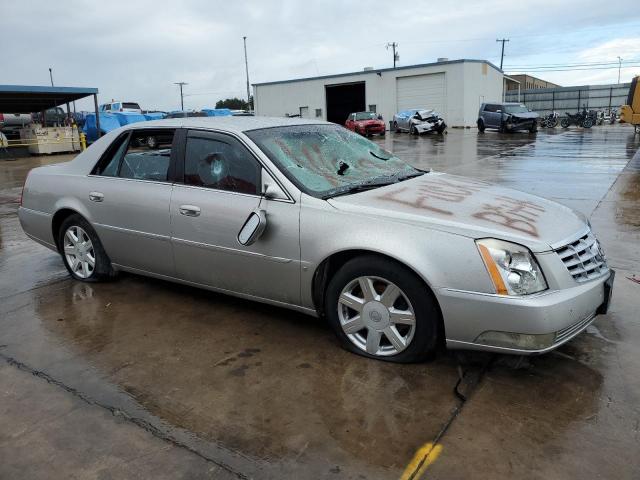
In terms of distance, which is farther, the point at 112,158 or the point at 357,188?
the point at 112,158

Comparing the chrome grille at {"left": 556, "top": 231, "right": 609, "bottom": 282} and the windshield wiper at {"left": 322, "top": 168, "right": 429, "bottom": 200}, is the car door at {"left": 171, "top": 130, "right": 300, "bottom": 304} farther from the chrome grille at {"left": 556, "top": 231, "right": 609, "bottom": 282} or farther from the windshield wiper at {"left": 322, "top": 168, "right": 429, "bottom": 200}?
the chrome grille at {"left": 556, "top": 231, "right": 609, "bottom": 282}

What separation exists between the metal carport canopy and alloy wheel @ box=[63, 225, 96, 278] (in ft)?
59.4

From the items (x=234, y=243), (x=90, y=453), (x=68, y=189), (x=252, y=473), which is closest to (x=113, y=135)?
(x=68, y=189)

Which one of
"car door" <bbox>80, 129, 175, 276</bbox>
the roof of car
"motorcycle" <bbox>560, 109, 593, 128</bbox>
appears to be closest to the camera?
the roof of car

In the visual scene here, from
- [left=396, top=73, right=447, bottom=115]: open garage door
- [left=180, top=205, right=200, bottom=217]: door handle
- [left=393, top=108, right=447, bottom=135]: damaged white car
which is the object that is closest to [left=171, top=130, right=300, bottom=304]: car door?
[left=180, top=205, right=200, bottom=217]: door handle

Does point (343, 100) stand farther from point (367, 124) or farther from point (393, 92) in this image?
point (367, 124)

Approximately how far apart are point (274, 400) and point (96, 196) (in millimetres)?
2586

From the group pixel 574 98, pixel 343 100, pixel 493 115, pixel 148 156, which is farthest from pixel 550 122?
pixel 148 156

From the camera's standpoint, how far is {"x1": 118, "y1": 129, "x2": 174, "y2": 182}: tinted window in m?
4.21

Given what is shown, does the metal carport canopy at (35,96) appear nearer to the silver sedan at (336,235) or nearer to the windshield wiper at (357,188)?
the silver sedan at (336,235)

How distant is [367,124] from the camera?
3070cm

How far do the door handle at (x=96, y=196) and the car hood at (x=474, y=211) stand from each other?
7.11ft

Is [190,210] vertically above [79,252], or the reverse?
[190,210]

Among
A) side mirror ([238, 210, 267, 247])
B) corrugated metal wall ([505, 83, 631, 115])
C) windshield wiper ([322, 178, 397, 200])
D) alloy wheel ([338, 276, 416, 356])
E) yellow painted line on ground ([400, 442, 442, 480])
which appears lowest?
yellow painted line on ground ([400, 442, 442, 480])
